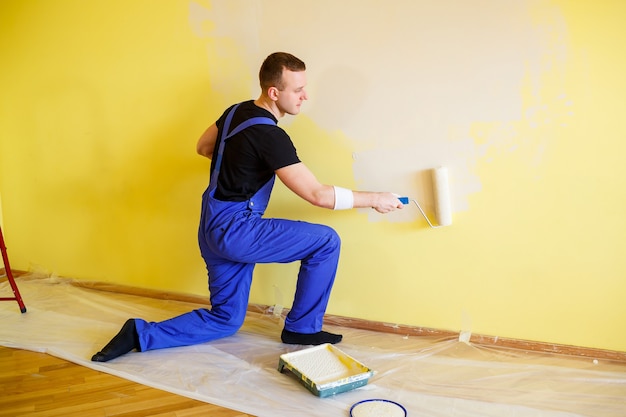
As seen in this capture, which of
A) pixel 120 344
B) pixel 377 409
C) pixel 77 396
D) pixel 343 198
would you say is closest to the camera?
pixel 377 409

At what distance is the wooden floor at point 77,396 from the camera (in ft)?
6.17

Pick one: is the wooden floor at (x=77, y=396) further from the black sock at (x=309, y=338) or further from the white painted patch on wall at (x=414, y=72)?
the white painted patch on wall at (x=414, y=72)

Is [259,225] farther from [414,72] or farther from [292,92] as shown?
[414,72]

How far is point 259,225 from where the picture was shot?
2238 millimetres

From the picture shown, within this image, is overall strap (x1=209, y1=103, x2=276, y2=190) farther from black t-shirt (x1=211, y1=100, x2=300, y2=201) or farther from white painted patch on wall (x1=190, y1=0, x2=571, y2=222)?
white painted patch on wall (x1=190, y1=0, x2=571, y2=222)

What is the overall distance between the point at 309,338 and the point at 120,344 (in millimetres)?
757

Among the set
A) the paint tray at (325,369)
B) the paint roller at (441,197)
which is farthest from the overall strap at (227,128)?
the paint tray at (325,369)

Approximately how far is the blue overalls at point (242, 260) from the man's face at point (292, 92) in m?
0.11

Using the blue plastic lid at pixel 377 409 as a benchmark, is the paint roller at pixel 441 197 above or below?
above

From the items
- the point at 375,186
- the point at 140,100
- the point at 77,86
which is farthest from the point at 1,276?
the point at 375,186

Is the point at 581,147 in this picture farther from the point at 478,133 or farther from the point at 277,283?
the point at 277,283

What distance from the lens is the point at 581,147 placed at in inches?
77.3

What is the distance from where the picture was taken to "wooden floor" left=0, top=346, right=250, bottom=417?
1882 mm

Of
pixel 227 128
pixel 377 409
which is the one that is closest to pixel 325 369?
pixel 377 409
